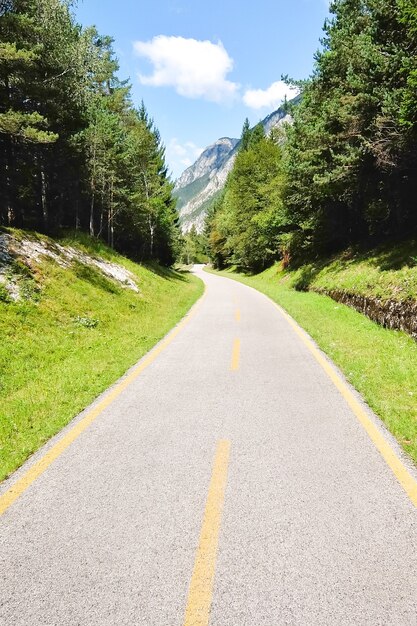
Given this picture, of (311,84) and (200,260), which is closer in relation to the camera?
(311,84)

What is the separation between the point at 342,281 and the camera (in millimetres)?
18172

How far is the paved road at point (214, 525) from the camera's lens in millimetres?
2697

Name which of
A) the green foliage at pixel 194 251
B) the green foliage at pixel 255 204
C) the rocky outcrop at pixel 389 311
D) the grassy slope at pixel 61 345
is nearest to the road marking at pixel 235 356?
the grassy slope at pixel 61 345

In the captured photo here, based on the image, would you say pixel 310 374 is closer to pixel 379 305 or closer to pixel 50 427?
pixel 50 427

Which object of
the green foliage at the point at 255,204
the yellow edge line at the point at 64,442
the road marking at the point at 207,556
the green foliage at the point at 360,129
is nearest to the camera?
the road marking at the point at 207,556

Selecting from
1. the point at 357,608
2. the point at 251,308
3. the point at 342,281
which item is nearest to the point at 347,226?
the point at 342,281

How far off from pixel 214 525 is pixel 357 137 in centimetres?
1886

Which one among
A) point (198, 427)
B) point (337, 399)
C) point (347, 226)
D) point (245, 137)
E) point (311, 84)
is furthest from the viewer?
point (245, 137)

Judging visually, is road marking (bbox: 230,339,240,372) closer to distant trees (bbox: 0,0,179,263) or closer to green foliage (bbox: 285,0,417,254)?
green foliage (bbox: 285,0,417,254)

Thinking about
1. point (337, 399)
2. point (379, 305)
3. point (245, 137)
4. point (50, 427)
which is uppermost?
point (245, 137)

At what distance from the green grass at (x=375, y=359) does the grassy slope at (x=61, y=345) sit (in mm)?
5164

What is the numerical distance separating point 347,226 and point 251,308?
10.6 metres

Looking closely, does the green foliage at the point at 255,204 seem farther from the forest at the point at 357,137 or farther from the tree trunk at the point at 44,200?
the tree trunk at the point at 44,200

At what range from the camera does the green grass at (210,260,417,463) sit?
18.7ft
